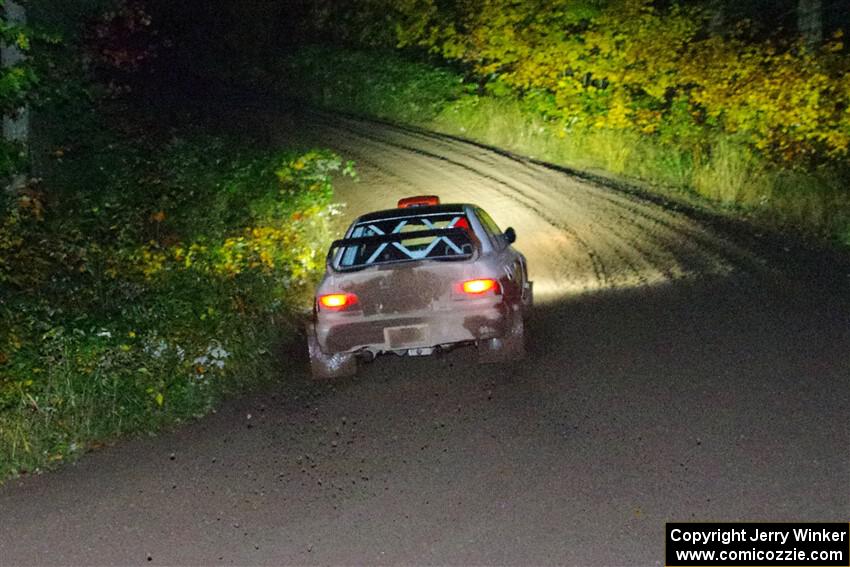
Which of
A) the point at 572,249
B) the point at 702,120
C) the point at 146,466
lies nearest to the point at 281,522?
the point at 146,466

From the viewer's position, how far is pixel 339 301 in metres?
11.6

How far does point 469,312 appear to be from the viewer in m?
11.4

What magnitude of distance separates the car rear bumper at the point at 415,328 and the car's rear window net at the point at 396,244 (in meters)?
0.53

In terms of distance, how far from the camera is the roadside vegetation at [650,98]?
21.7 meters

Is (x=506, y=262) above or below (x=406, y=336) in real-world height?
above

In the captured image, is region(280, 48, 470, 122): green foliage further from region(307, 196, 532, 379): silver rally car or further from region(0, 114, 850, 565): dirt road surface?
region(307, 196, 532, 379): silver rally car

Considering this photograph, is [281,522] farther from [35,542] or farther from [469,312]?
[469,312]

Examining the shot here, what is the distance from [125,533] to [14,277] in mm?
8507

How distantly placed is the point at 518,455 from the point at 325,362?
3.71 metres

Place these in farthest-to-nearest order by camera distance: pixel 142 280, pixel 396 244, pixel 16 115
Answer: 1. pixel 142 280
2. pixel 16 115
3. pixel 396 244

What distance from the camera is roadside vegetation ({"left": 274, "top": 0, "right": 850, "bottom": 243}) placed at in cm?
2170

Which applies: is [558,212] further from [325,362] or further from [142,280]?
[325,362]

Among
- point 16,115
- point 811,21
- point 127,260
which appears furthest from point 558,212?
point 16,115

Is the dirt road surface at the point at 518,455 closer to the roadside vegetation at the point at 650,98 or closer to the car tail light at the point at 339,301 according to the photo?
the car tail light at the point at 339,301
